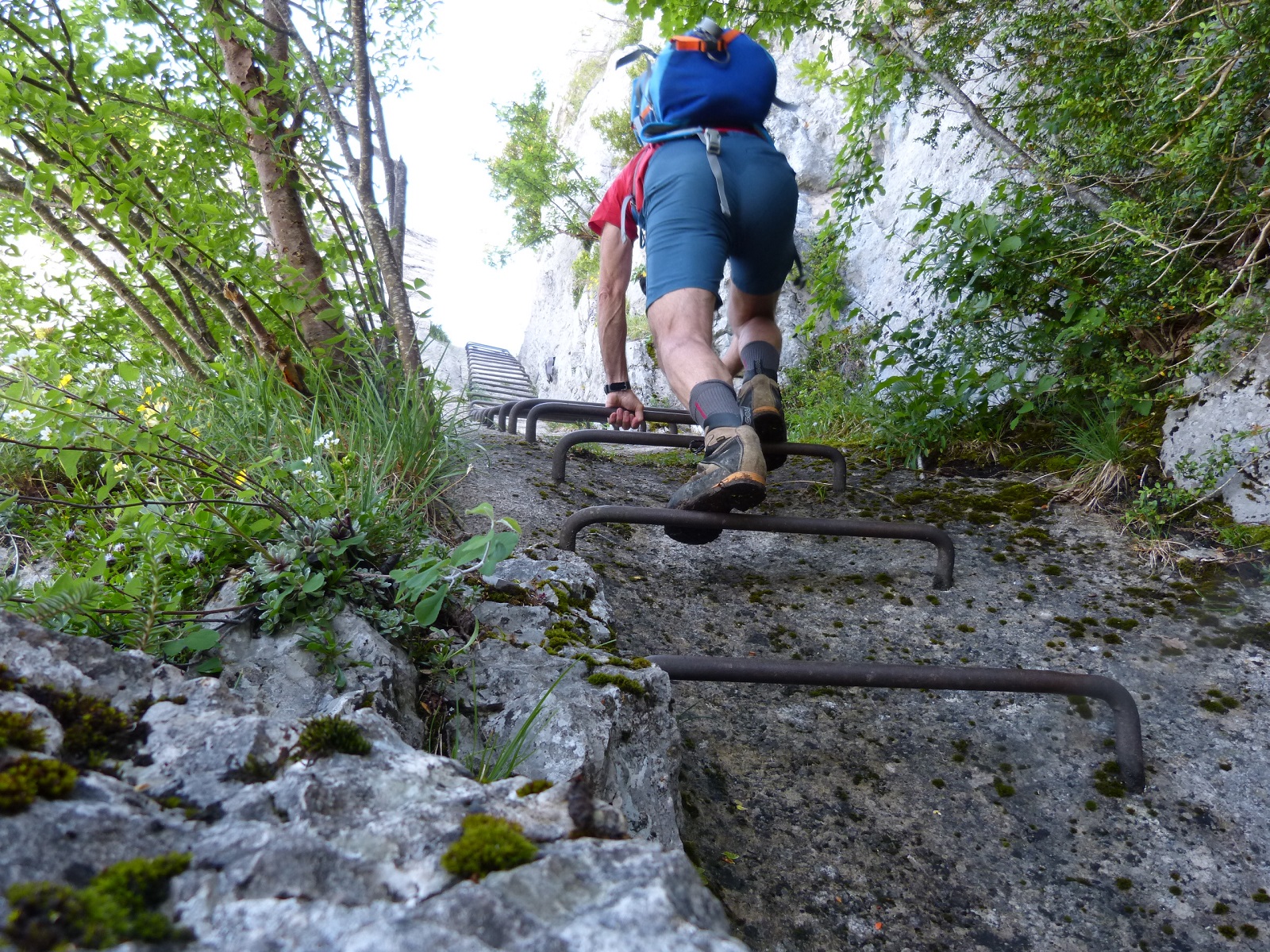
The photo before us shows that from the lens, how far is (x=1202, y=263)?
224cm

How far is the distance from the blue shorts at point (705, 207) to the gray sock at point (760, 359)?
487mm

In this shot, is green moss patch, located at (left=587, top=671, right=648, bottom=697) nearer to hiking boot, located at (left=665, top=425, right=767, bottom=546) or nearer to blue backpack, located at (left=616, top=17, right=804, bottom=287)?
hiking boot, located at (left=665, top=425, right=767, bottom=546)

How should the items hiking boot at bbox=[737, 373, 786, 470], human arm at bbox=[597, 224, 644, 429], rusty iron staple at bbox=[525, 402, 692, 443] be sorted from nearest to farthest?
hiking boot at bbox=[737, 373, 786, 470] < human arm at bbox=[597, 224, 644, 429] < rusty iron staple at bbox=[525, 402, 692, 443]

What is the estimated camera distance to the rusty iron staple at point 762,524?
6.64 ft

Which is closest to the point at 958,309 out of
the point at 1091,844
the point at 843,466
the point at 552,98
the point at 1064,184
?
the point at 1064,184

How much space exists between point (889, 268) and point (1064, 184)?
2.43 m

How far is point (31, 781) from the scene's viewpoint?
0.61m

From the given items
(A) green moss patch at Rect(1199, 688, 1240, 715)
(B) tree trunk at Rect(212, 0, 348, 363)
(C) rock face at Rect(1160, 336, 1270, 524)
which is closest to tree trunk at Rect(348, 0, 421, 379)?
(B) tree trunk at Rect(212, 0, 348, 363)

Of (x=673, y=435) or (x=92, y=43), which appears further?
(x=673, y=435)

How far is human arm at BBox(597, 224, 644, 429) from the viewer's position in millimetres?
2758

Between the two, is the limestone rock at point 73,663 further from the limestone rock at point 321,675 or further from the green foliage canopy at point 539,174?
the green foliage canopy at point 539,174

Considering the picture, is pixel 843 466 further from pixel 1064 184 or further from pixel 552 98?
pixel 552 98

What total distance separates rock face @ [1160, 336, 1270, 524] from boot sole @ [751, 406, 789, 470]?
1.30 metres

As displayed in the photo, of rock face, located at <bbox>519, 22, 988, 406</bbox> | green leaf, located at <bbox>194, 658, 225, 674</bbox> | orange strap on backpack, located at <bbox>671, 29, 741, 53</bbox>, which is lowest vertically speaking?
green leaf, located at <bbox>194, 658, 225, 674</bbox>
